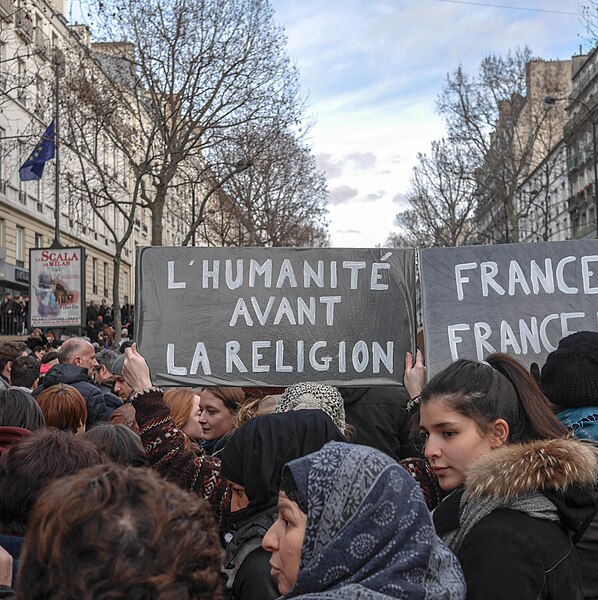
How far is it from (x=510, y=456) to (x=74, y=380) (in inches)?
169

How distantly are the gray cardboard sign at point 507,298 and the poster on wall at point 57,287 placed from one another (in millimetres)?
13333

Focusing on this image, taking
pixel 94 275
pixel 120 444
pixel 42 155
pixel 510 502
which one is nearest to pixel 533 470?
pixel 510 502

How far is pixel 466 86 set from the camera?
3475 centimetres

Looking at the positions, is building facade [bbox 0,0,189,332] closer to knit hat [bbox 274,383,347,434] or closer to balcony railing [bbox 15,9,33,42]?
balcony railing [bbox 15,9,33,42]

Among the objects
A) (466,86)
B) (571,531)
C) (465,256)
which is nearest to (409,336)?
(465,256)

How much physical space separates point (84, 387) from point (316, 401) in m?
3.15

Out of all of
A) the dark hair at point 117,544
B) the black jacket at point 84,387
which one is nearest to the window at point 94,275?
the black jacket at point 84,387

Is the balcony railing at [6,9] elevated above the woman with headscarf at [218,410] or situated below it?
above

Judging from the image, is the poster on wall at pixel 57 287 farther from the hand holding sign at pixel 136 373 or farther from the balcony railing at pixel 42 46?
the hand holding sign at pixel 136 373

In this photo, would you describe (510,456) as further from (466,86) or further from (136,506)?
(466,86)

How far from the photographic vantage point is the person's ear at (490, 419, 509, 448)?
257 centimetres

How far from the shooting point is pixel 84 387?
590 cm

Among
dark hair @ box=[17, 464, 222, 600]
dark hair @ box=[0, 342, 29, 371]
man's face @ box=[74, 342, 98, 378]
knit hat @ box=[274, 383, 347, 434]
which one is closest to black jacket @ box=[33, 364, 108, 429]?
man's face @ box=[74, 342, 98, 378]

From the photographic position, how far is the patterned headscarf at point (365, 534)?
162cm
